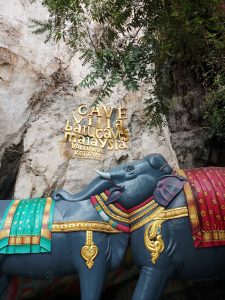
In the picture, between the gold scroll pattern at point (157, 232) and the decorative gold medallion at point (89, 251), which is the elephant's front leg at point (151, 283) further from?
the decorative gold medallion at point (89, 251)

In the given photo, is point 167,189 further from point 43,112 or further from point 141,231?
point 43,112

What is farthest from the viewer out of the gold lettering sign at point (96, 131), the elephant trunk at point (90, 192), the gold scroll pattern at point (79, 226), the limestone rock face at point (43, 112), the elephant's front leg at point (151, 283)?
the gold lettering sign at point (96, 131)

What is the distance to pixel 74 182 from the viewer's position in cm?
379

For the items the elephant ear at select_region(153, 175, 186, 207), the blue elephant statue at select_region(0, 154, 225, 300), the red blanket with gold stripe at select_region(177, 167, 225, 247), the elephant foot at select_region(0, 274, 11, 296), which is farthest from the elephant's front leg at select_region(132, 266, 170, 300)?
the elephant foot at select_region(0, 274, 11, 296)

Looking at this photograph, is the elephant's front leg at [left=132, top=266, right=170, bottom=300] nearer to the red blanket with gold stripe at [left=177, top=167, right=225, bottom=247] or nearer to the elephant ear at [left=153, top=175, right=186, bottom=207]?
the red blanket with gold stripe at [left=177, top=167, right=225, bottom=247]

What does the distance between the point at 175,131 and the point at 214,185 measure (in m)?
1.93

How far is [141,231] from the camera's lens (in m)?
2.72

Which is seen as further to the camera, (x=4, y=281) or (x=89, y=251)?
(x=4, y=281)

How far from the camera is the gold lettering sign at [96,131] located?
3.96 meters

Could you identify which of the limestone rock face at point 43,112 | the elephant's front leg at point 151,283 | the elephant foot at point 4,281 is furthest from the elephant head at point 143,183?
the limestone rock face at point 43,112

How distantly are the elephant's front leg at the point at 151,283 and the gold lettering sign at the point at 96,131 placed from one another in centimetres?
151

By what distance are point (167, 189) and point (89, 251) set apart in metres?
0.65

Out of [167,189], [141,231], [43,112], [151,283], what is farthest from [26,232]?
[43,112]

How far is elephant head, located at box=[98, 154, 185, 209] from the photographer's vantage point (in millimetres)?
2775
